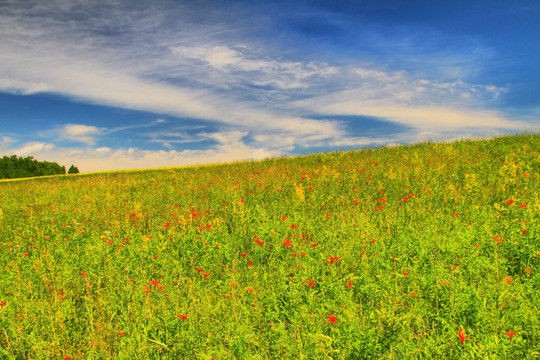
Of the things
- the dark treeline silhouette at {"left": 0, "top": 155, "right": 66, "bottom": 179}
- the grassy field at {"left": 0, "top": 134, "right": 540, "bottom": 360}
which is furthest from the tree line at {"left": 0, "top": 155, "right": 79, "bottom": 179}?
the grassy field at {"left": 0, "top": 134, "right": 540, "bottom": 360}

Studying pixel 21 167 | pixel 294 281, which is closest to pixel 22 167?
pixel 21 167

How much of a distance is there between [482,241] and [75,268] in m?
5.60

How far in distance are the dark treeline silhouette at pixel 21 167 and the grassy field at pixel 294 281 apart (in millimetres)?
57639

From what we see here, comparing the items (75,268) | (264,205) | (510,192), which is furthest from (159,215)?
(510,192)

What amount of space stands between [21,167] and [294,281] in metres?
65.6

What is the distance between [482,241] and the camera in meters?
3.88

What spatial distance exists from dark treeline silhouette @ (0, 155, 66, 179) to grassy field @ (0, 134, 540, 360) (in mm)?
57639

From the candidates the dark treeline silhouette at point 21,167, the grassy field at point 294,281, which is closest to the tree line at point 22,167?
the dark treeline silhouette at point 21,167

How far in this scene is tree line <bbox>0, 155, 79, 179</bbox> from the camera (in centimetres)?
5047

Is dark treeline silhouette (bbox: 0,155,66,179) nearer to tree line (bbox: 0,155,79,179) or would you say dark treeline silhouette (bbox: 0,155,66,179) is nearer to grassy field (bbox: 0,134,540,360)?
tree line (bbox: 0,155,79,179)

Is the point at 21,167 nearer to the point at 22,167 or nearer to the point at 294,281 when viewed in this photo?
the point at 22,167

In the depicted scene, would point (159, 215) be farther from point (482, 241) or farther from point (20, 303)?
point (482, 241)

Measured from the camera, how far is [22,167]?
5247 cm

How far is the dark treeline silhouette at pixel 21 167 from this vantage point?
50.5m
